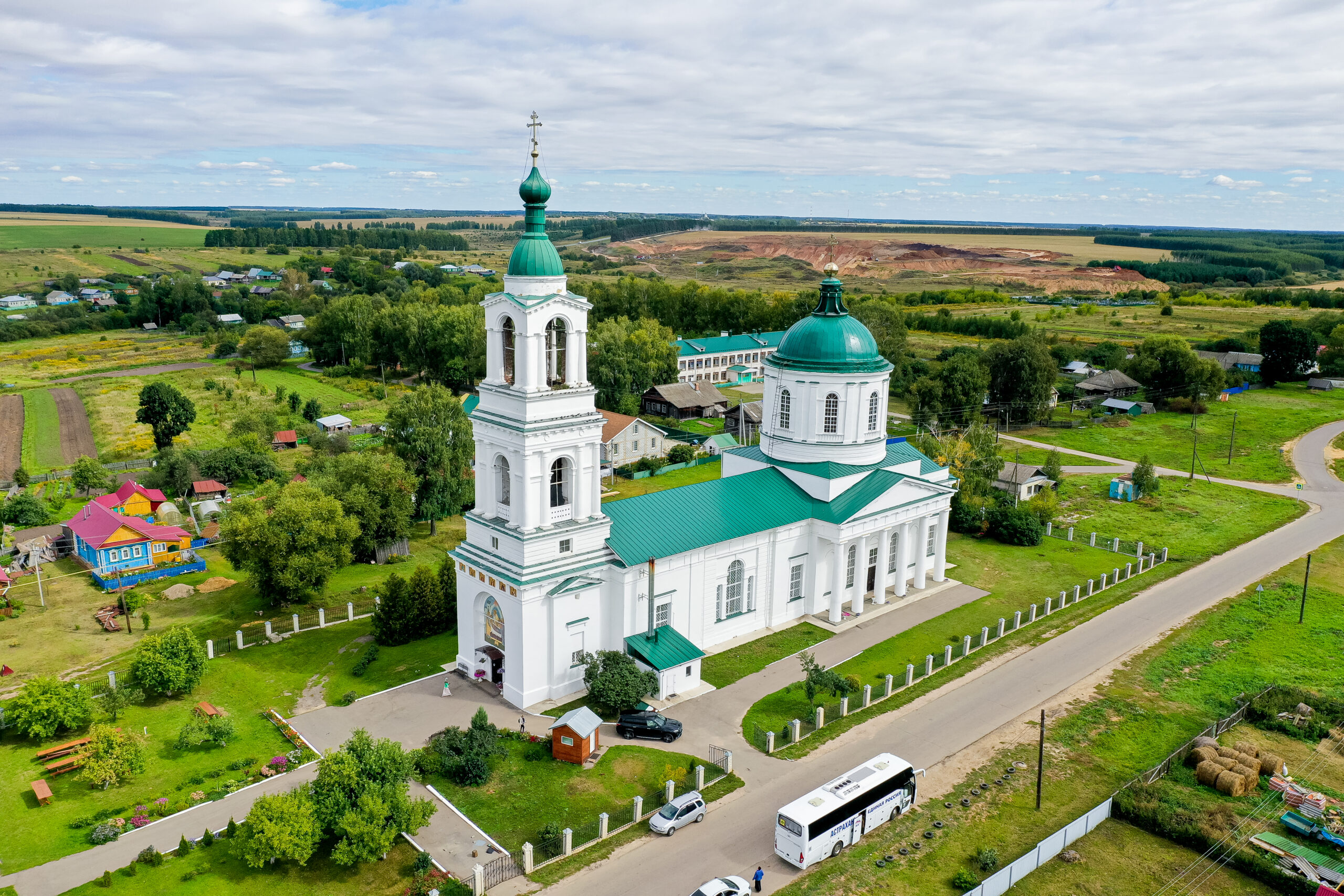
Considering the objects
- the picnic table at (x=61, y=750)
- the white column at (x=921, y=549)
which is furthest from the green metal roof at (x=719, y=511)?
the picnic table at (x=61, y=750)

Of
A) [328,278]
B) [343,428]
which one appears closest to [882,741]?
[343,428]

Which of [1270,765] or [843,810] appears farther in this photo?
[1270,765]

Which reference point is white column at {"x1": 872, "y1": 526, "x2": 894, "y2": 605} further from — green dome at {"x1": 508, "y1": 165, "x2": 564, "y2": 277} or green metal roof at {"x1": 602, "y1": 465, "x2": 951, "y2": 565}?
green dome at {"x1": 508, "y1": 165, "x2": 564, "y2": 277}

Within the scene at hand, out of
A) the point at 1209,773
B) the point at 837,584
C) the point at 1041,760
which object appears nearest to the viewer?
the point at 1041,760

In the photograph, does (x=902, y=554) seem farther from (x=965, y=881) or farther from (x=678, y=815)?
(x=678, y=815)

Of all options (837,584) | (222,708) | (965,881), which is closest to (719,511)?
(837,584)

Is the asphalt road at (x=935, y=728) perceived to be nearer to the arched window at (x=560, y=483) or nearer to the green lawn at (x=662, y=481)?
the arched window at (x=560, y=483)
